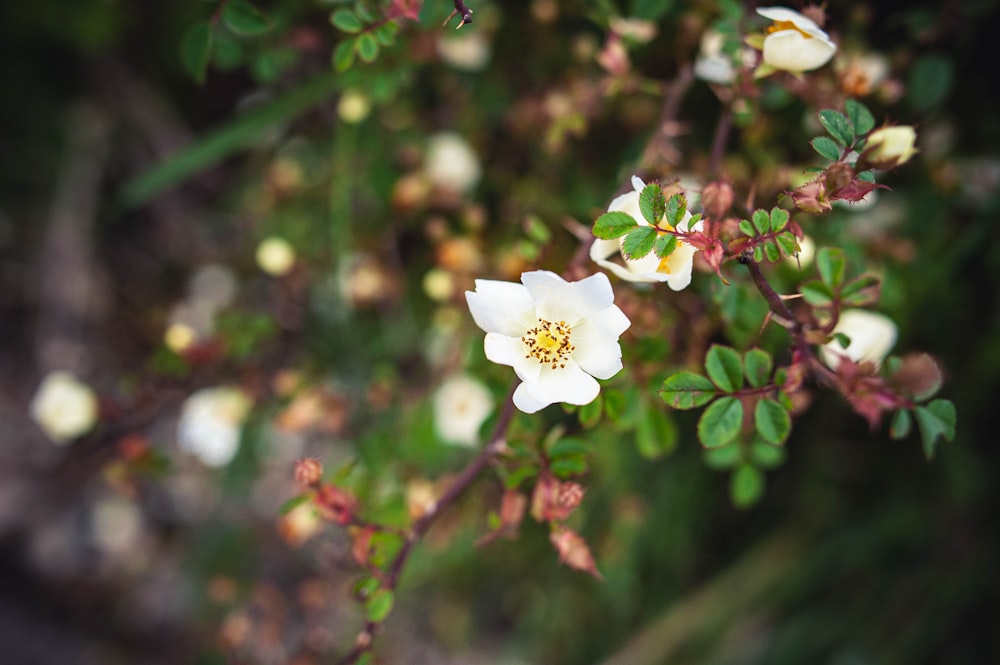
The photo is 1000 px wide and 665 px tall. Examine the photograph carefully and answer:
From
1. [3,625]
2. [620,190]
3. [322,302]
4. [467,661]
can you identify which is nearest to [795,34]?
[620,190]

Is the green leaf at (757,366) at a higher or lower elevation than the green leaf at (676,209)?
lower

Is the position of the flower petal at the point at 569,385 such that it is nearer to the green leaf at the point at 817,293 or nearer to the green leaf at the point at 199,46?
the green leaf at the point at 817,293

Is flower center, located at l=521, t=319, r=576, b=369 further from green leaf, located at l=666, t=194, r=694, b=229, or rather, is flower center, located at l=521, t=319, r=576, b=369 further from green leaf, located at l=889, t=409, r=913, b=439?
green leaf, located at l=889, t=409, r=913, b=439

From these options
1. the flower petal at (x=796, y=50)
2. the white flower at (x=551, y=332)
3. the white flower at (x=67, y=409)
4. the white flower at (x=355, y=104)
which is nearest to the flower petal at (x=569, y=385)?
the white flower at (x=551, y=332)

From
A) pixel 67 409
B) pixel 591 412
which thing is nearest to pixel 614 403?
pixel 591 412

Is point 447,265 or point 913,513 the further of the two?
point 913,513

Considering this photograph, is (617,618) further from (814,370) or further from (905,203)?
(814,370)
